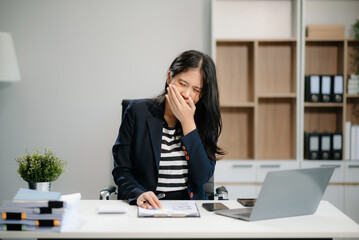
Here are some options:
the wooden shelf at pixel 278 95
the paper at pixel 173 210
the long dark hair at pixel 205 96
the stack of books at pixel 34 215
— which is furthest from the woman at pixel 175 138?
the wooden shelf at pixel 278 95

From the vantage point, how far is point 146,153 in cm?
202

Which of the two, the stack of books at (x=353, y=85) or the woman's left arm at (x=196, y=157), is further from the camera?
the stack of books at (x=353, y=85)

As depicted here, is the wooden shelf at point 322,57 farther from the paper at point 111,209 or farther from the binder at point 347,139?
the paper at point 111,209

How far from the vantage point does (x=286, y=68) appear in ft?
11.9

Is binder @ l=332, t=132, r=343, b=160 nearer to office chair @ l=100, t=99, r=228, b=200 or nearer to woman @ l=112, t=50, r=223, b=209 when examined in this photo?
office chair @ l=100, t=99, r=228, b=200

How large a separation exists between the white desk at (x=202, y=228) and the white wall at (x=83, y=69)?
7.23ft

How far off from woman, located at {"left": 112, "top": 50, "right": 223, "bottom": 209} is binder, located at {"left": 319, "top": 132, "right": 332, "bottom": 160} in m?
1.61

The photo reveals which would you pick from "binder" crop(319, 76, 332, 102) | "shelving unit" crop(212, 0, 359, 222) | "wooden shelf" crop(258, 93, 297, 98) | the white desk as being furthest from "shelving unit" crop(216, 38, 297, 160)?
the white desk

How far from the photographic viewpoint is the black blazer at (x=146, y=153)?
194 cm

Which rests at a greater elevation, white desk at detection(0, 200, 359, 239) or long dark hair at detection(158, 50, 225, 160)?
long dark hair at detection(158, 50, 225, 160)

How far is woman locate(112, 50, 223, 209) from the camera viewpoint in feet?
6.40

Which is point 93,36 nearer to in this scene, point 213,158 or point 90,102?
point 90,102

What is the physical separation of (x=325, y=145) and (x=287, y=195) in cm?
205

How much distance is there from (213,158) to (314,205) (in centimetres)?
60
